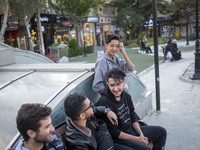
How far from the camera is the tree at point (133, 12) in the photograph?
38750 mm

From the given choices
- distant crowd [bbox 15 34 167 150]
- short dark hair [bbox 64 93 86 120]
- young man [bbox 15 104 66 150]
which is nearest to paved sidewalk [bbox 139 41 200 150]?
distant crowd [bbox 15 34 167 150]

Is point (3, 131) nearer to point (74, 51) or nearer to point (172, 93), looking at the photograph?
point (172, 93)

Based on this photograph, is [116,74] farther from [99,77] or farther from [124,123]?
[124,123]

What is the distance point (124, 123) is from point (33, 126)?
5.07 feet

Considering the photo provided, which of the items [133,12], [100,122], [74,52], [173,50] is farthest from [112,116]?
[133,12]

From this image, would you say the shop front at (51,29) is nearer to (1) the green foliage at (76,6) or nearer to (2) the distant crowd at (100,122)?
(1) the green foliage at (76,6)

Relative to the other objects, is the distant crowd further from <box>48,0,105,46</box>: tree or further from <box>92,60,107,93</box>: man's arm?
<box>48,0,105,46</box>: tree

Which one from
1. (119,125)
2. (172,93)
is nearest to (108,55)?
(119,125)

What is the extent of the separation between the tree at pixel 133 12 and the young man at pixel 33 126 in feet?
124

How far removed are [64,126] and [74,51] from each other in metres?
20.2

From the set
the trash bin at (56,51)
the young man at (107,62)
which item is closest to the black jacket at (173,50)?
the trash bin at (56,51)

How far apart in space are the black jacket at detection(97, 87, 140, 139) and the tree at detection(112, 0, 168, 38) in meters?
36.4

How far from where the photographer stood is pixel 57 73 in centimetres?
365

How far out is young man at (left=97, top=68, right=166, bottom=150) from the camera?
2.92 meters
